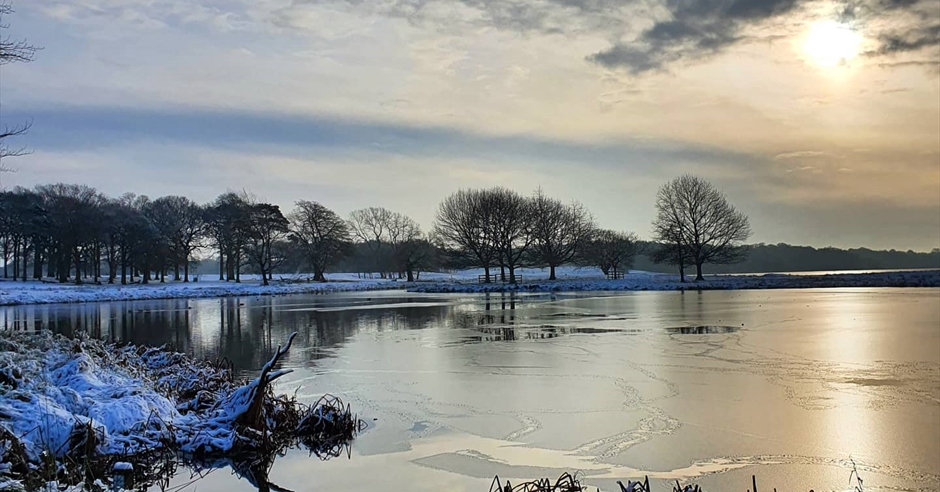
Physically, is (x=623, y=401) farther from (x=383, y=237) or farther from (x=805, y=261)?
(x=805, y=261)

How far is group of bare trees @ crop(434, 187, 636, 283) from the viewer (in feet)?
209

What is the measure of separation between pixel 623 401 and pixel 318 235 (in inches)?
2642

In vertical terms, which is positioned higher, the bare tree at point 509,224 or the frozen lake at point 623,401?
the bare tree at point 509,224

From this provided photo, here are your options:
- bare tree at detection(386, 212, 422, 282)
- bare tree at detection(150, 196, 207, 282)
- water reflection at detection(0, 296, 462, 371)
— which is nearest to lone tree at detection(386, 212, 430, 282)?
bare tree at detection(386, 212, 422, 282)

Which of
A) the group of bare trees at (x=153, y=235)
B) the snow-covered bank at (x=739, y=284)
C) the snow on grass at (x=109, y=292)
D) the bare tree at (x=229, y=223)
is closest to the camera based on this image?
the snow on grass at (x=109, y=292)

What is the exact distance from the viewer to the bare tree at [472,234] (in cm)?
6369

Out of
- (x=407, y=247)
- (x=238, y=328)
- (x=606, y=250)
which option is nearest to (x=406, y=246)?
(x=407, y=247)

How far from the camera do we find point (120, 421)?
7.85 meters

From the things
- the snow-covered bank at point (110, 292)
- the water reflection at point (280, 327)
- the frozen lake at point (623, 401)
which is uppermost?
the snow-covered bank at point (110, 292)

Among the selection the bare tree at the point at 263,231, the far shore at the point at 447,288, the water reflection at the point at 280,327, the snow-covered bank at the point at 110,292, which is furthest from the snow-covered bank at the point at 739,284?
the water reflection at the point at 280,327

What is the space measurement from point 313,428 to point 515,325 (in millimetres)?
14296

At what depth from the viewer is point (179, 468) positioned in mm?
7211

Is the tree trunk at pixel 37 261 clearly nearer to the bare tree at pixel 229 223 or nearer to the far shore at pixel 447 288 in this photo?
the far shore at pixel 447 288

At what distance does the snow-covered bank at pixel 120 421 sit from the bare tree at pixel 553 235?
5798 cm
